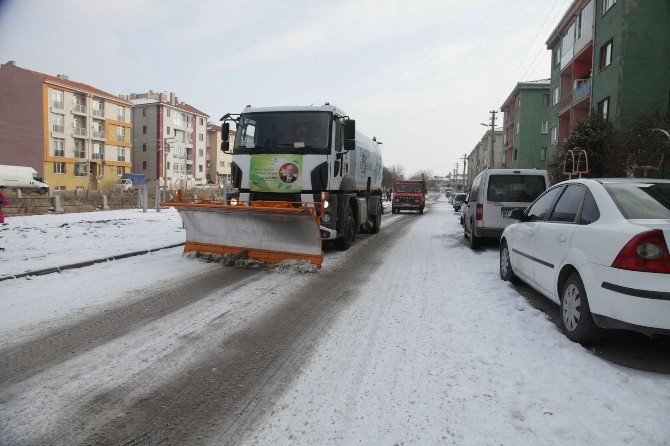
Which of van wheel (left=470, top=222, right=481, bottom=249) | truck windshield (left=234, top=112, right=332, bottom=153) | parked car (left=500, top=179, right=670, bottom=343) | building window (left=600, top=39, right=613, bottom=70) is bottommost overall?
van wheel (left=470, top=222, right=481, bottom=249)

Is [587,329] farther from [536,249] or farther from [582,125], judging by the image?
[582,125]

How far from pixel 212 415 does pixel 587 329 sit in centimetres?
342

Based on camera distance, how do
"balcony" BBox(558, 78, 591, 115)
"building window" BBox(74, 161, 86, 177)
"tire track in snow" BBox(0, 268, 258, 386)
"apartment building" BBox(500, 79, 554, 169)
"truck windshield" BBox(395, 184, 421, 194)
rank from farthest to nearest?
"building window" BBox(74, 161, 86, 177) < "apartment building" BBox(500, 79, 554, 169) < "truck windshield" BBox(395, 184, 421, 194) < "balcony" BBox(558, 78, 591, 115) < "tire track in snow" BBox(0, 268, 258, 386)

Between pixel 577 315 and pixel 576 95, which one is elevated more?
pixel 576 95

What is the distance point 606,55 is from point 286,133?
20.7 metres

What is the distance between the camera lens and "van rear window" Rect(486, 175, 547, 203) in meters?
10.6

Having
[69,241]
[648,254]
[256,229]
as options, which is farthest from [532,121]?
[648,254]

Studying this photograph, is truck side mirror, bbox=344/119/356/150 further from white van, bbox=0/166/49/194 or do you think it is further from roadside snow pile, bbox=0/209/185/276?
white van, bbox=0/166/49/194

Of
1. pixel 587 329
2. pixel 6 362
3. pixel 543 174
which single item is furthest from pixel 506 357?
pixel 543 174

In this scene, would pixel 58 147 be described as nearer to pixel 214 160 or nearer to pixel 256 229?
pixel 214 160

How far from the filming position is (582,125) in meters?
16.8

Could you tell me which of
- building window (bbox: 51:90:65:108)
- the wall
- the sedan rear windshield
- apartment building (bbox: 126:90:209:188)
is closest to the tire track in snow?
the sedan rear windshield

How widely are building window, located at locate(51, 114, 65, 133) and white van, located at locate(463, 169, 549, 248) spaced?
54463mm

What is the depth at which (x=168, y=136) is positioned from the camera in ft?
224
